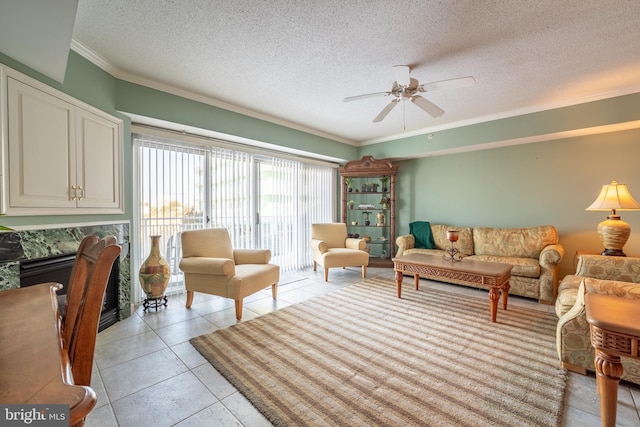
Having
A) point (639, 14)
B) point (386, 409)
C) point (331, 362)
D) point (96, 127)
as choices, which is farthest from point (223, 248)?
point (639, 14)

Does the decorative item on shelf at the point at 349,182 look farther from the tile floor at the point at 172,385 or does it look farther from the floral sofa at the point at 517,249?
the tile floor at the point at 172,385

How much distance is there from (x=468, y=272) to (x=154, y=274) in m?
3.40

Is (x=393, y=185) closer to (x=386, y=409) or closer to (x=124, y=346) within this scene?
(x=386, y=409)

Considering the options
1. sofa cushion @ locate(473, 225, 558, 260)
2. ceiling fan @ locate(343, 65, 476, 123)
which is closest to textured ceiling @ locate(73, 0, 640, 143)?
ceiling fan @ locate(343, 65, 476, 123)

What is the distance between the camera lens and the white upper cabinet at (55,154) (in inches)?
71.1

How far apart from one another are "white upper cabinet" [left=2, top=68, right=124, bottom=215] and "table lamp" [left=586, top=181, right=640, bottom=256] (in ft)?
17.0

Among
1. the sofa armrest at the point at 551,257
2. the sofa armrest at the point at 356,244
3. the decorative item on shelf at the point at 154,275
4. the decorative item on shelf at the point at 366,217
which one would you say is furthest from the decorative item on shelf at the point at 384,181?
the decorative item on shelf at the point at 154,275

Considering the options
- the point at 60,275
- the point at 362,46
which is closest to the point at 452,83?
the point at 362,46

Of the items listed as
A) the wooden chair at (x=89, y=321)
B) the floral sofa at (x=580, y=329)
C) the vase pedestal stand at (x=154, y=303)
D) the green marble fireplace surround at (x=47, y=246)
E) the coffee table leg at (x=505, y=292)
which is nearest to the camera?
the wooden chair at (x=89, y=321)

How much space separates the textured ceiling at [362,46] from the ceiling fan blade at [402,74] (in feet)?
0.29

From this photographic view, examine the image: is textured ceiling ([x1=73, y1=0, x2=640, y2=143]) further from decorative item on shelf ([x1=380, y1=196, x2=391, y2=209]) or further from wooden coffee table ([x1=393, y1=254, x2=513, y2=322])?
decorative item on shelf ([x1=380, y1=196, x2=391, y2=209])

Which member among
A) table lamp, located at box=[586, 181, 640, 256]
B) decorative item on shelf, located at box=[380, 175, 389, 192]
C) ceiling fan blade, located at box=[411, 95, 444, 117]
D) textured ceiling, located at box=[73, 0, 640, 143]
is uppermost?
textured ceiling, located at box=[73, 0, 640, 143]

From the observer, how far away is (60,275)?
227 cm

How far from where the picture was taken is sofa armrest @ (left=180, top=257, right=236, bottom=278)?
2.74 m
